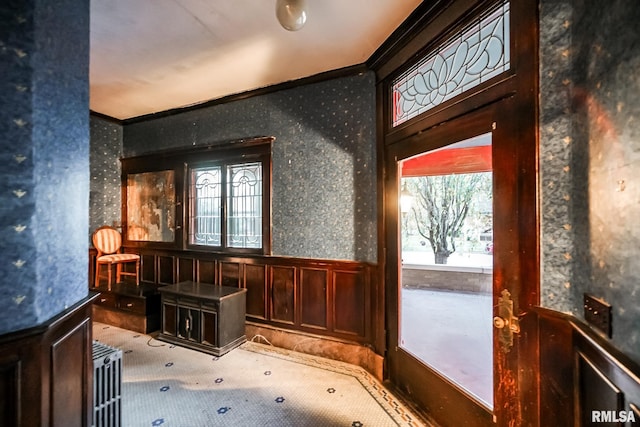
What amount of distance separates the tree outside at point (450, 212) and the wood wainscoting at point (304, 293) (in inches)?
23.7

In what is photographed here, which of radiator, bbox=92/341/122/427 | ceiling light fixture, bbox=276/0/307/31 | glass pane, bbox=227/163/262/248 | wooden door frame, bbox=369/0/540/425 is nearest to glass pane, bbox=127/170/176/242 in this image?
glass pane, bbox=227/163/262/248

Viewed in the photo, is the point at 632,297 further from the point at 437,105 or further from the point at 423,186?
the point at 423,186

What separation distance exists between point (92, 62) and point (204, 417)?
3.23 metres

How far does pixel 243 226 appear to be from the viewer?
362 centimetres

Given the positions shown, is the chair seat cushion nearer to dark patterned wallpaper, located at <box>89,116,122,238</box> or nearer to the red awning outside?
dark patterned wallpaper, located at <box>89,116,122,238</box>

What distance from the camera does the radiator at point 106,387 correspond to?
176 centimetres

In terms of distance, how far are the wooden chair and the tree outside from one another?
12.8 ft

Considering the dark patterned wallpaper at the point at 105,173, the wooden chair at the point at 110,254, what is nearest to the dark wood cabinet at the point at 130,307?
the wooden chair at the point at 110,254

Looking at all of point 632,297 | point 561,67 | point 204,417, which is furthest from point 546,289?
point 204,417

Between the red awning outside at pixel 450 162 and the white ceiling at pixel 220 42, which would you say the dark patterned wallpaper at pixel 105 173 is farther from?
the red awning outside at pixel 450 162

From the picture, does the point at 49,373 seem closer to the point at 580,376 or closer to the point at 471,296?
the point at 580,376

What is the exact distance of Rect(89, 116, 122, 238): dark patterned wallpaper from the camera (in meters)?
4.25

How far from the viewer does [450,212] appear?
2199mm

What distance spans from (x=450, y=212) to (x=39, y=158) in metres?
2.40
